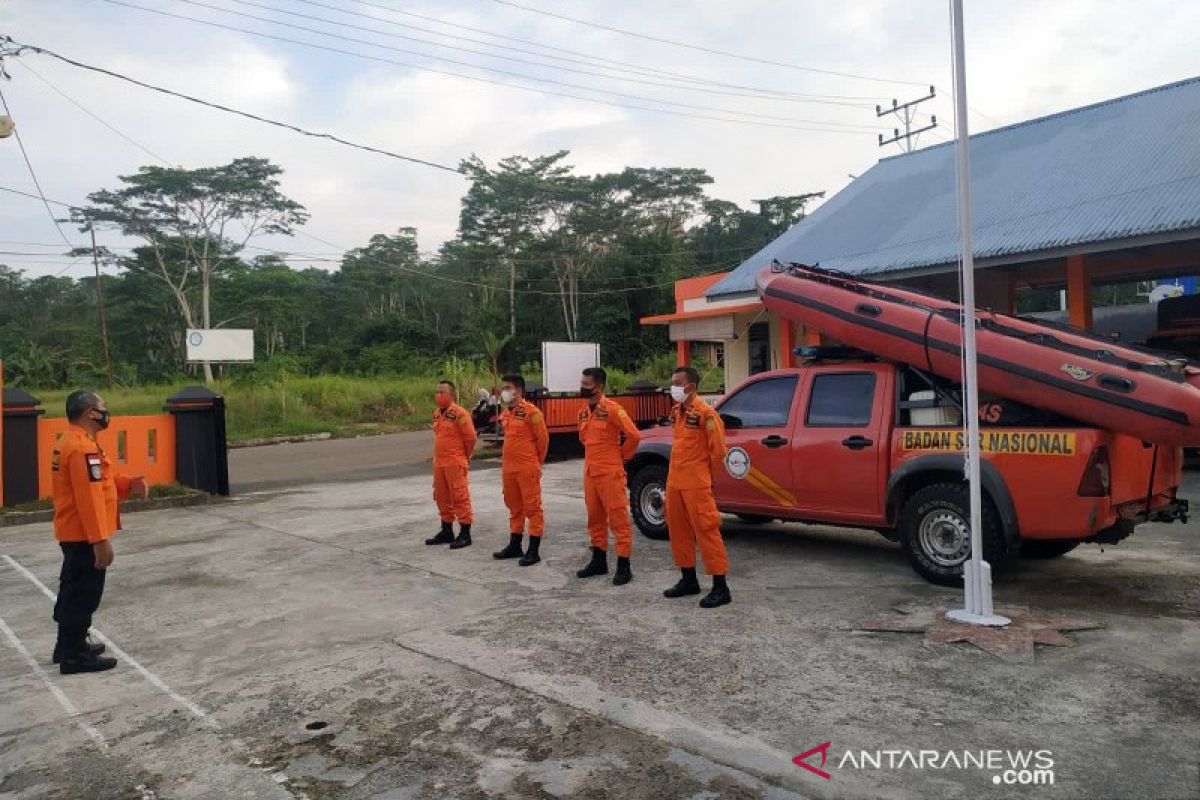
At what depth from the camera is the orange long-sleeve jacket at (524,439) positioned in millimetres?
7387

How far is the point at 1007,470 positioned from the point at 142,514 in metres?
10.8

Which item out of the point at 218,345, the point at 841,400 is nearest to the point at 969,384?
the point at 841,400

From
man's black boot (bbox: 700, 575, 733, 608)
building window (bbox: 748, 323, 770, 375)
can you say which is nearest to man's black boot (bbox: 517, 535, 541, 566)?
man's black boot (bbox: 700, 575, 733, 608)

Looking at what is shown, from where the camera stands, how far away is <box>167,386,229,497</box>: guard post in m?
13.0

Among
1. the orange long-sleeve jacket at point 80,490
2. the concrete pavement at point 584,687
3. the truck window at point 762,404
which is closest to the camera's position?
the concrete pavement at point 584,687

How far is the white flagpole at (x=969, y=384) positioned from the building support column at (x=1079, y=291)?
9.48 meters

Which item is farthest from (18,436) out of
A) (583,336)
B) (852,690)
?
(583,336)

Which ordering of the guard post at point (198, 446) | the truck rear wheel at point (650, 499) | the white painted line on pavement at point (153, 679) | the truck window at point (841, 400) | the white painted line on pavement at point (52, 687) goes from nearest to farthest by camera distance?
the white painted line on pavement at point (52, 687) < the white painted line on pavement at point (153, 679) < the truck window at point (841, 400) < the truck rear wheel at point (650, 499) < the guard post at point (198, 446)

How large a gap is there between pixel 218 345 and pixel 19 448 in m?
22.2

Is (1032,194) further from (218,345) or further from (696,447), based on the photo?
(218,345)

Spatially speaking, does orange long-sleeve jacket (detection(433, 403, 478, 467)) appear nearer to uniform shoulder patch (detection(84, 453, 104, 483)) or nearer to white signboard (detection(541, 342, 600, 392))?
uniform shoulder patch (detection(84, 453, 104, 483))

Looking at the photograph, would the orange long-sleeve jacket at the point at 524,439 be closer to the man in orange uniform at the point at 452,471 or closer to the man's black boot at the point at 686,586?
the man in orange uniform at the point at 452,471

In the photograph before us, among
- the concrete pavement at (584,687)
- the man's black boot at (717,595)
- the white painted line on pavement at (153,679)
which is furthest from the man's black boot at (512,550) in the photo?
the white painted line on pavement at (153,679)

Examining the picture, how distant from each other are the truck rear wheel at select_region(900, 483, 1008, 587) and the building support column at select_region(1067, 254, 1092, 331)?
9.02 meters
